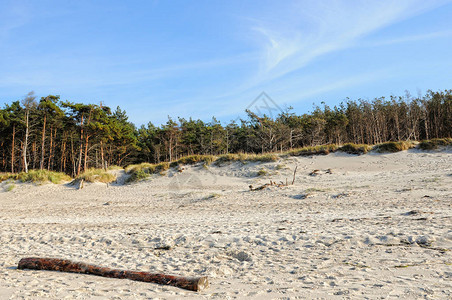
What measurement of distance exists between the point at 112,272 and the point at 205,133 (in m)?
47.5

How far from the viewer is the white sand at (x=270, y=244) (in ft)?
12.0

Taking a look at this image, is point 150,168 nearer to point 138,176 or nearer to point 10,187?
point 138,176

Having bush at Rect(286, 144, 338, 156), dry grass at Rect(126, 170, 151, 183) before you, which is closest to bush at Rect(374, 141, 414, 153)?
bush at Rect(286, 144, 338, 156)

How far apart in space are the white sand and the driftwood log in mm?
117

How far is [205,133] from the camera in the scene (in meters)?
51.6

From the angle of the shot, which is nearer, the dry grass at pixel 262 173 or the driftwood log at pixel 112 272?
the driftwood log at pixel 112 272

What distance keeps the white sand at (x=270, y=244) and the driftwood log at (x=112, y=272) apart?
117 millimetres

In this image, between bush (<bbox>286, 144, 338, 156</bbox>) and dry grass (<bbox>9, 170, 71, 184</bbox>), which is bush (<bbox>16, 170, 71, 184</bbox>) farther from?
bush (<bbox>286, 144, 338, 156</bbox>)

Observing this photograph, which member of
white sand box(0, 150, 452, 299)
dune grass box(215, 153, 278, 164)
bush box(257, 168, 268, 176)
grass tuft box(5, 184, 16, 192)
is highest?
dune grass box(215, 153, 278, 164)

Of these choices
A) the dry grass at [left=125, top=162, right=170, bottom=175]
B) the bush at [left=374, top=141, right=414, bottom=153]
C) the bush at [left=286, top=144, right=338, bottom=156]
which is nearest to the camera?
the bush at [left=374, top=141, right=414, bottom=153]

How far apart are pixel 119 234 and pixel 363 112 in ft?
175

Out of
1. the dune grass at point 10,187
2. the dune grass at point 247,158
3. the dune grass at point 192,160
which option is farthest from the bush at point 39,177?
the dune grass at point 247,158

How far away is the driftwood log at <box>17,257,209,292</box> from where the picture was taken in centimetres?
375

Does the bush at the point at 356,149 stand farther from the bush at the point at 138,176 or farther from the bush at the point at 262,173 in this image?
the bush at the point at 138,176
